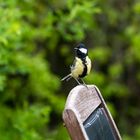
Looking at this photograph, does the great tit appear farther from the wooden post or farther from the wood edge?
the wood edge

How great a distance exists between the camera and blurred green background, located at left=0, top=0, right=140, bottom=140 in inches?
224

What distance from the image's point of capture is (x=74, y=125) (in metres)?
2.74

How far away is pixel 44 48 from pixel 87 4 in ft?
15.1

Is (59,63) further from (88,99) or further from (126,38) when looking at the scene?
(88,99)

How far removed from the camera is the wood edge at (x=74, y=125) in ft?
8.97

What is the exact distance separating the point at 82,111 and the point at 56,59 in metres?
7.72

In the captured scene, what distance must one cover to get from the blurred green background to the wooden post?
56.1 inches

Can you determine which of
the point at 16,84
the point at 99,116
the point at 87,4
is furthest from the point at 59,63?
the point at 99,116

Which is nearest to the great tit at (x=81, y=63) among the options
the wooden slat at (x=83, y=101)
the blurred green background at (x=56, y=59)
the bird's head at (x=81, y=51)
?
the bird's head at (x=81, y=51)

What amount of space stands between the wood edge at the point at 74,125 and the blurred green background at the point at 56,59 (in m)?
2.12

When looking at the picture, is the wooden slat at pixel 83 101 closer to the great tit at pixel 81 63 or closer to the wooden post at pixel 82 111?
the wooden post at pixel 82 111

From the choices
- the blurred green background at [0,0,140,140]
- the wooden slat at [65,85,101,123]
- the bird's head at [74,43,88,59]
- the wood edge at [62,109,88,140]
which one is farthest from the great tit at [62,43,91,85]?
the blurred green background at [0,0,140,140]

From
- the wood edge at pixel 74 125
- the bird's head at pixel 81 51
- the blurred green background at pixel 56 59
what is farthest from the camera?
the blurred green background at pixel 56 59

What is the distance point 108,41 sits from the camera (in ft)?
37.5
